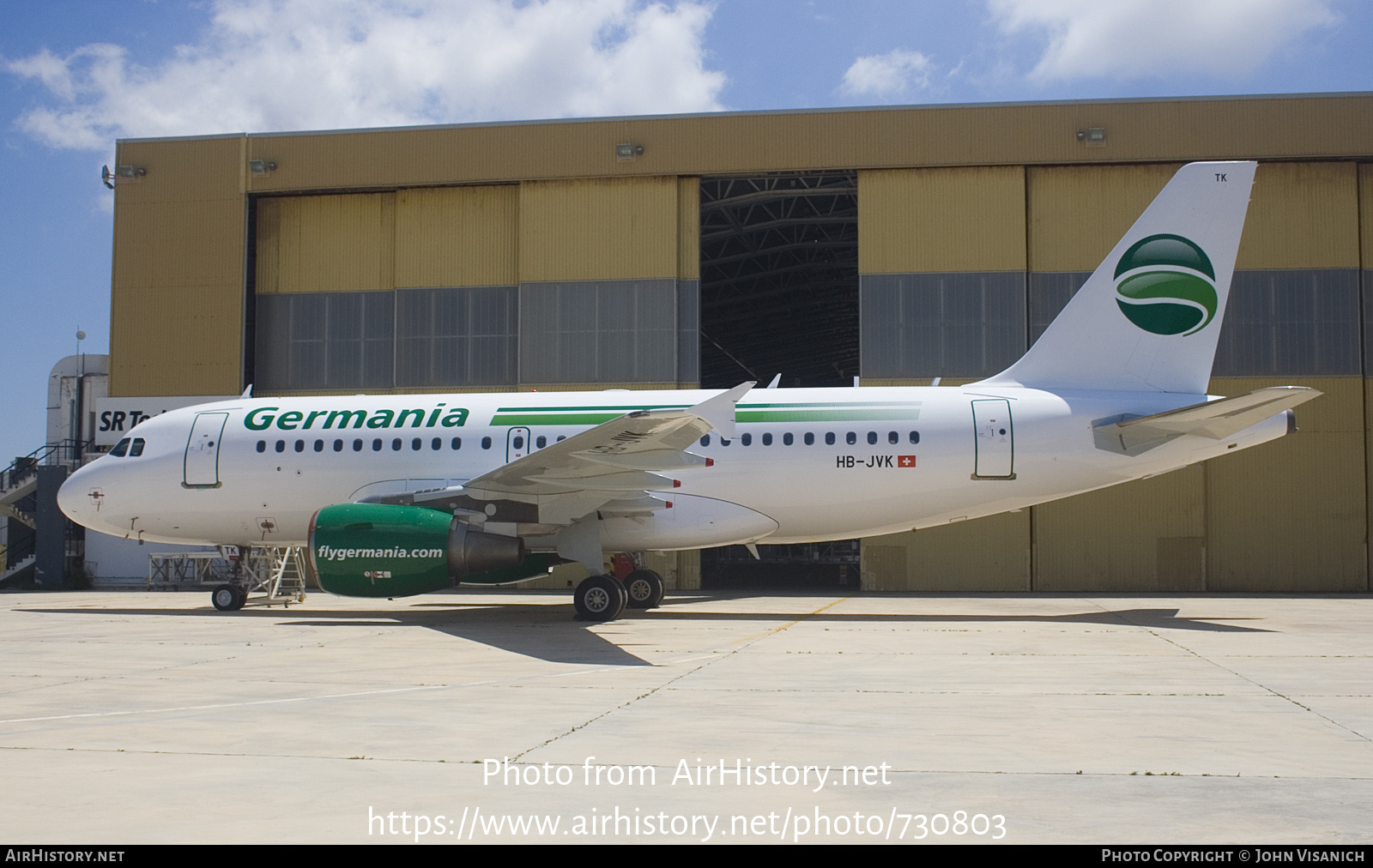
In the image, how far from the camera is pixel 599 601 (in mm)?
14242

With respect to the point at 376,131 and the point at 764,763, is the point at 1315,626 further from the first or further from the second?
the point at 376,131

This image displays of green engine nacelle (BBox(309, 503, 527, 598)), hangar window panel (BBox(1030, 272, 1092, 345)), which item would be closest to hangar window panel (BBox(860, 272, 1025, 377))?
hangar window panel (BBox(1030, 272, 1092, 345))

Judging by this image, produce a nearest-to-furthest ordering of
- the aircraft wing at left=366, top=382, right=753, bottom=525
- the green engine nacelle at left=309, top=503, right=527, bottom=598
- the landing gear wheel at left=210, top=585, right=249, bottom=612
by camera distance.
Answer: the aircraft wing at left=366, top=382, right=753, bottom=525, the green engine nacelle at left=309, top=503, right=527, bottom=598, the landing gear wheel at left=210, top=585, right=249, bottom=612

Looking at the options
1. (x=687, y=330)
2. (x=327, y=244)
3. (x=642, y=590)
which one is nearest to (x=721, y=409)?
(x=642, y=590)

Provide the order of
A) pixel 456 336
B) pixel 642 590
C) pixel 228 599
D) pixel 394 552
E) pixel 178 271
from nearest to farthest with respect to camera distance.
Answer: pixel 394 552, pixel 642 590, pixel 228 599, pixel 456 336, pixel 178 271

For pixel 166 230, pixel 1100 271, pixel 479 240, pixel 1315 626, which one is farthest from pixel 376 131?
pixel 1315 626

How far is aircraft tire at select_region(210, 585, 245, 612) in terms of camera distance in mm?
16844

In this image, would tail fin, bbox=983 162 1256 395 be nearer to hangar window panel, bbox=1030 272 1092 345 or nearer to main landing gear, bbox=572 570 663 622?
main landing gear, bbox=572 570 663 622

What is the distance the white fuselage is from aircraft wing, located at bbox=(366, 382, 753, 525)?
0.86 meters

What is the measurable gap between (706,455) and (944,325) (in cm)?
972

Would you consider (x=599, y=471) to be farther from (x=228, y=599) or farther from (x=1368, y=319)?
(x=1368, y=319)

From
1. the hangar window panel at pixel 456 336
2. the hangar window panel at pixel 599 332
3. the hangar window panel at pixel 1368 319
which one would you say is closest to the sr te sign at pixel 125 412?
the hangar window panel at pixel 456 336

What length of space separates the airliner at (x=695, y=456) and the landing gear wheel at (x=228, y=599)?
0.13 ft

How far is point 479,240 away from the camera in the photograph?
Answer: 25344mm
